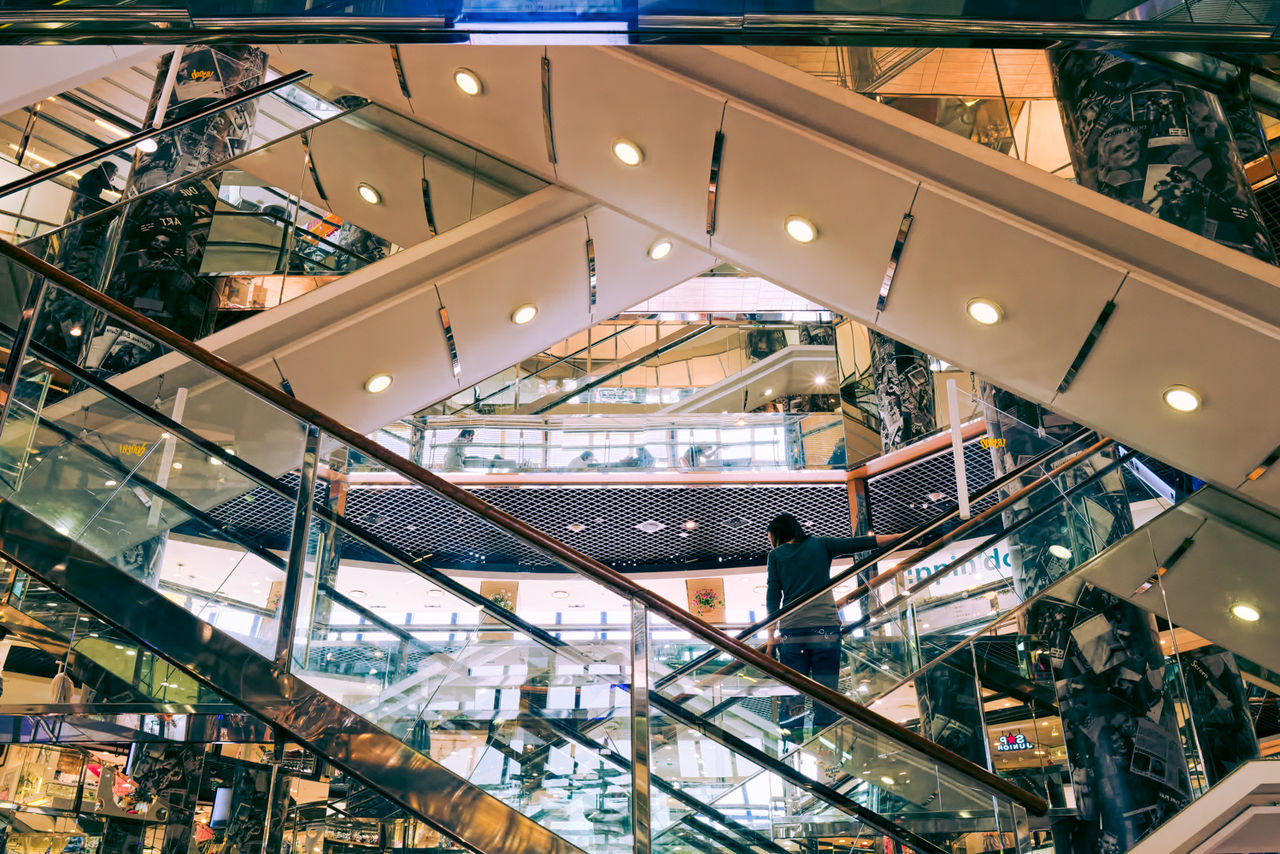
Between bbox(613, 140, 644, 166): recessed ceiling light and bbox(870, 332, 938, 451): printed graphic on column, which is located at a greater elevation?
bbox(870, 332, 938, 451): printed graphic on column

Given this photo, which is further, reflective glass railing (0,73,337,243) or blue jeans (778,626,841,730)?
reflective glass railing (0,73,337,243)

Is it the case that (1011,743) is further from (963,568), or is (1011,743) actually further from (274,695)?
(274,695)

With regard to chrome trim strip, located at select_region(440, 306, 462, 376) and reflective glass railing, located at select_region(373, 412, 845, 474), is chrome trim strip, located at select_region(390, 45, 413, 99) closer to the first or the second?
chrome trim strip, located at select_region(440, 306, 462, 376)

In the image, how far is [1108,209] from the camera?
13.2 ft

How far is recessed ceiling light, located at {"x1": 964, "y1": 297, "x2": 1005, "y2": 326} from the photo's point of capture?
15.2ft

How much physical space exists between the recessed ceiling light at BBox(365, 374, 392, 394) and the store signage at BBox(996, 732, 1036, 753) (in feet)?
22.5

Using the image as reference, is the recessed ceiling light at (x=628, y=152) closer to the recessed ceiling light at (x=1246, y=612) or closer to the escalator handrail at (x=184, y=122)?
the escalator handrail at (x=184, y=122)

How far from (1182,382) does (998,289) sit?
0.94m

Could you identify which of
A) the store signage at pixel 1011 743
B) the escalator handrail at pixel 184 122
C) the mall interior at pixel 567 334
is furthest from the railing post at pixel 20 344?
the store signage at pixel 1011 743

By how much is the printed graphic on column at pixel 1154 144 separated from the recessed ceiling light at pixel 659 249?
8.94 feet

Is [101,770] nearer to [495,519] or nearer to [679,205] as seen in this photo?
[495,519]

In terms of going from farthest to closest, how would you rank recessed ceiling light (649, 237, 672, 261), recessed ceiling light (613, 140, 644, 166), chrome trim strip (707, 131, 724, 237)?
recessed ceiling light (649, 237, 672, 261)
recessed ceiling light (613, 140, 644, 166)
chrome trim strip (707, 131, 724, 237)

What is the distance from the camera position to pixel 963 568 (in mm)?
5363

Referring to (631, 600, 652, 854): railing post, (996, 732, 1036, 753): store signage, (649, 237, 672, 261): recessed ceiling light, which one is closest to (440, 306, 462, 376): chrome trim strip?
(649, 237, 672, 261): recessed ceiling light
